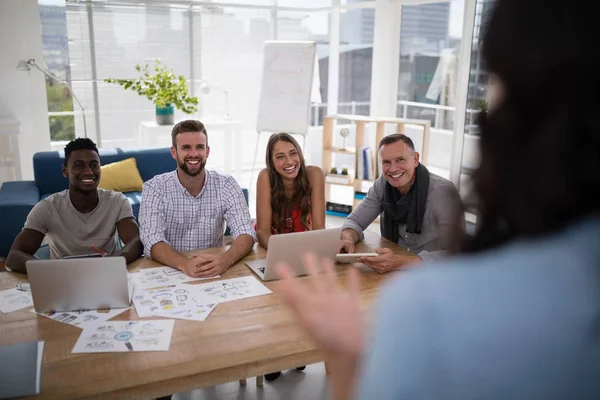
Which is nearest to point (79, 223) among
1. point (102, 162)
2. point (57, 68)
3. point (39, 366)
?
point (39, 366)

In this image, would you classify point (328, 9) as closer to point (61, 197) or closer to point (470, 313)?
point (61, 197)

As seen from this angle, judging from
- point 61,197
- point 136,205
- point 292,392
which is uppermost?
point 61,197

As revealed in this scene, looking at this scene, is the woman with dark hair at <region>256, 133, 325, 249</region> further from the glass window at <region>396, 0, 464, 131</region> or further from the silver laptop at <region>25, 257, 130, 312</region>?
the glass window at <region>396, 0, 464, 131</region>

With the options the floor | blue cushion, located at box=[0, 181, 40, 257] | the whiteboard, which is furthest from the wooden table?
the whiteboard

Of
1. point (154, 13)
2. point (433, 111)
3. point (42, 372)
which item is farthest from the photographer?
point (154, 13)

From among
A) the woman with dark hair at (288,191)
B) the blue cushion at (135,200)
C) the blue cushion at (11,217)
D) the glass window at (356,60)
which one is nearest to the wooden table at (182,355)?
the woman with dark hair at (288,191)

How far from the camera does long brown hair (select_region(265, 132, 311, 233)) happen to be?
299cm

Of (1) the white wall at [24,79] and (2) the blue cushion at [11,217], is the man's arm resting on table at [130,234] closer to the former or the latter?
(2) the blue cushion at [11,217]

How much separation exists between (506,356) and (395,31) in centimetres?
598

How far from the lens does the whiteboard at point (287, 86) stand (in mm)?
→ 5617

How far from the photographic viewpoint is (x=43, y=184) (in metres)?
4.44

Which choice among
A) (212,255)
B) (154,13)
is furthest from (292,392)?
(154,13)

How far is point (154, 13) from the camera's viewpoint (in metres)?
6.52

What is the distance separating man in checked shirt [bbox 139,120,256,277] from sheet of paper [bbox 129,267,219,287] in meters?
0.38
